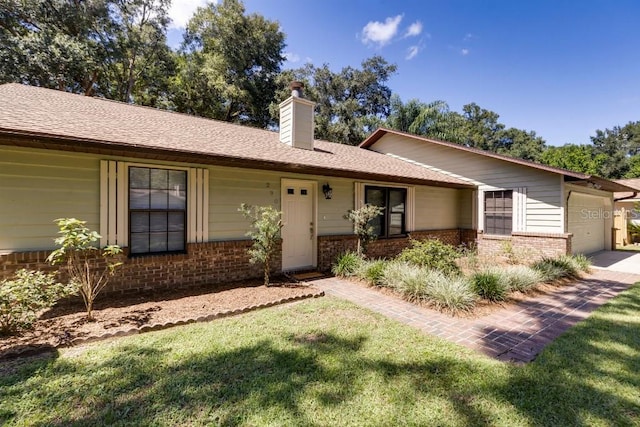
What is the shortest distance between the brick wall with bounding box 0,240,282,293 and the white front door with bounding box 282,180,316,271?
0.49 m

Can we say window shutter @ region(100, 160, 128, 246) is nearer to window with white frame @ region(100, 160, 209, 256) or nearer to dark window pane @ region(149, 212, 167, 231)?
window with white frame @ region(100, 160, 209, 256)

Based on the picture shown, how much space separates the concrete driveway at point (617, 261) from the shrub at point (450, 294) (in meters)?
6.62

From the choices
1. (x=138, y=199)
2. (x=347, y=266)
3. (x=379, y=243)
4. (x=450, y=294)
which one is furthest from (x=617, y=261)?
(x=138, y=199)

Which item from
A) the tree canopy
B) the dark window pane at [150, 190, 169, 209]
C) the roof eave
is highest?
the tree canopy

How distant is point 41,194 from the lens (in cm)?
472

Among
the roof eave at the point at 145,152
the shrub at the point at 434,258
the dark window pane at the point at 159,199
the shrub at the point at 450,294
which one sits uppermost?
the roof eave at the point at 145,152

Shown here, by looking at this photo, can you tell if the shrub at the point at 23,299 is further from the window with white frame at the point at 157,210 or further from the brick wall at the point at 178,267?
the window with white frame at the point at 157,210

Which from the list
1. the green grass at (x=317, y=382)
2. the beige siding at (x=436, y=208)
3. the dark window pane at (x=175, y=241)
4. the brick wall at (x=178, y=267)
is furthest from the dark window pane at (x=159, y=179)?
the beige siding at (x=436, y=208)

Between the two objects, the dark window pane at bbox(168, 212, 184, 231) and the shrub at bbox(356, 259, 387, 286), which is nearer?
the dark window pane at bbox(168, 212, 184, 231)

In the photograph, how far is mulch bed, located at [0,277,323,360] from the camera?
3.59 metres

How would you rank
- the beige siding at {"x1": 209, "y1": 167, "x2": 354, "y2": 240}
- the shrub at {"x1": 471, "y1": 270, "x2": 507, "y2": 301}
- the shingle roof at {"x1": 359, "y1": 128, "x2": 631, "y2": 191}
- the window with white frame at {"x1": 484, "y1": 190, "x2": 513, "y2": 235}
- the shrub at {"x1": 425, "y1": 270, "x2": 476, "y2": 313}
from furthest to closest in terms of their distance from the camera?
1. the window with white frame at {"x1": 484, "y1": 190, "x2": 513, "y2": 235}
2. the shingle roof at {"x1": 359, "y1": 128, "x2": 631, "y2": 191}
3. the beige siding at {"x1": 209, "y1": 167, "x2": 354, "y2": 240}
4. the shrub at {"x1": 471, "y1": 270, "x2": 507, "y2": 301}
5. the shrub at {"x1": 425, "y1": 270, "x2": 476, "y2": 313}

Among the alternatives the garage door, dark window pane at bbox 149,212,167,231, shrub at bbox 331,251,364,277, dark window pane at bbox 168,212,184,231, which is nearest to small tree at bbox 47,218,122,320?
dark window pane at bbox 149,212,167,231

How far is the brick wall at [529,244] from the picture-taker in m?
8.80

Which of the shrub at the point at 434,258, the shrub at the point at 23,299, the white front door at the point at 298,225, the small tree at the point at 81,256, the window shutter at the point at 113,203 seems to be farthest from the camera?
the white front door at the point at 298,225
